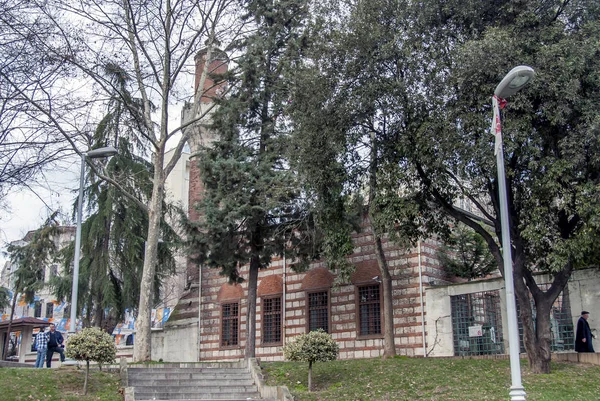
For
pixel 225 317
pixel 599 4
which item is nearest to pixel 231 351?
pixel 225 317

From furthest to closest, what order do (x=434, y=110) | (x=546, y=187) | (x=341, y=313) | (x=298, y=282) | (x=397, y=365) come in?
(x=298, y=282) < (x=341, y=313) < (x=397, y=365) < (x=434, y=110) < (x=546, y=187)

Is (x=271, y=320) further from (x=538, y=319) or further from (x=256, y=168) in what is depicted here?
(x=538, y=319)

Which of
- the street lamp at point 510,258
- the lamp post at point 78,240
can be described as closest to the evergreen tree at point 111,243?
the lamp post at point 78,240

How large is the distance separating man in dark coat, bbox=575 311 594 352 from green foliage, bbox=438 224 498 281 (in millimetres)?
6929

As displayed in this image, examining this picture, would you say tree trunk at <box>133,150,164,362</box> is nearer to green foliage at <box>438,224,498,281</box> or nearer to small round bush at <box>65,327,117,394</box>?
small round bush at <box>65,327,117,394</box>

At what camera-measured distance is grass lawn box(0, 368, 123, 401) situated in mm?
15008

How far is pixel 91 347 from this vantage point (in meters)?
15.8

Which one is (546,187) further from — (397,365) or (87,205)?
(87,205)

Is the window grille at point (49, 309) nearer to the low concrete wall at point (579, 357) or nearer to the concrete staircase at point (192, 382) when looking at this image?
the concrete staircase at point (192, 382)

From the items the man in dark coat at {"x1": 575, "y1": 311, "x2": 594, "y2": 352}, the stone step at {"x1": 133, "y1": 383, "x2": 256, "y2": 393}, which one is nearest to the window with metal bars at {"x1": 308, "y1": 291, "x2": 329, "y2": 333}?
the stone step at {"x1": 133, "y1": 383, "x2": 256, "y2": 393}

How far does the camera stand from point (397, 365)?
61.7 feet

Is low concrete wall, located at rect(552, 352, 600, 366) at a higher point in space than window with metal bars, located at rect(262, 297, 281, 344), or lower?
lower

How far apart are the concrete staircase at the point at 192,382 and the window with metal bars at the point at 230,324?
9069 millimetres

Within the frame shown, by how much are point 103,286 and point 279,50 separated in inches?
511
